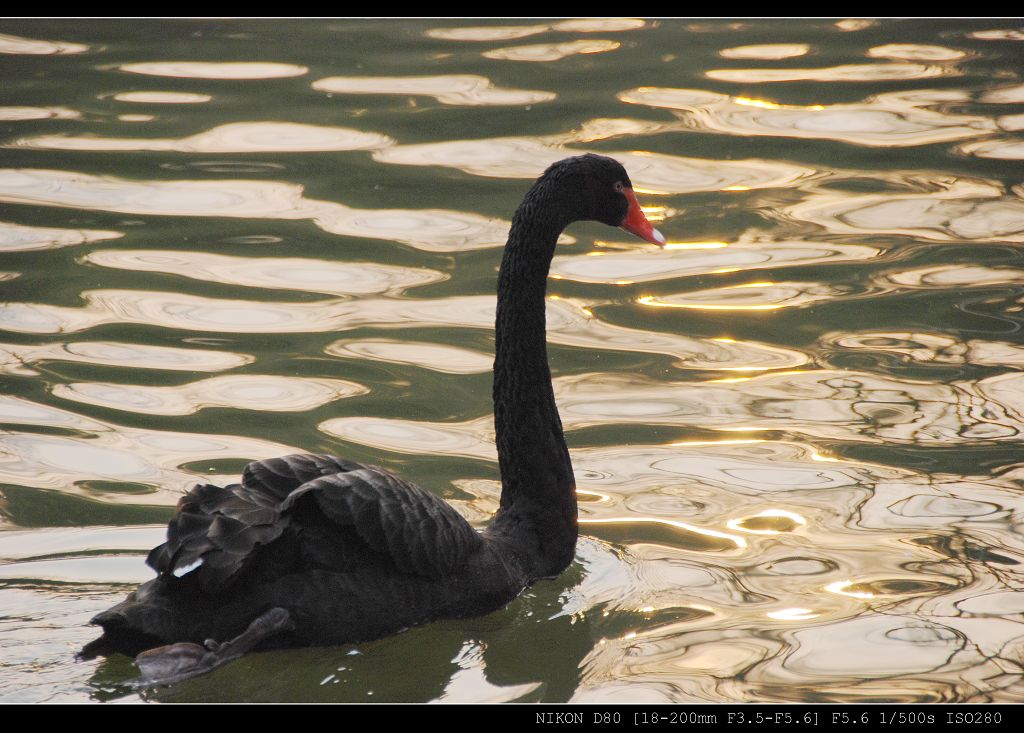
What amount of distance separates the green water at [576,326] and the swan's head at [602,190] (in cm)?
106

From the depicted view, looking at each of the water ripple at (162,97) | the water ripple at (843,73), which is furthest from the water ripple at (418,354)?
the water ripple at (843,73)

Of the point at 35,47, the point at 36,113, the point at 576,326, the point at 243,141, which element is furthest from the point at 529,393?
the point at 35,47

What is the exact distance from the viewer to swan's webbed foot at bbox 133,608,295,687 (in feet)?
13.3

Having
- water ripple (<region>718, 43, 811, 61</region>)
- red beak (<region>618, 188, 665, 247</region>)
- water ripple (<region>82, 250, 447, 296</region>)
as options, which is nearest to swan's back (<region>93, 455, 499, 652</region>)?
red beak (<region>618, 188, 665, 247</region>)

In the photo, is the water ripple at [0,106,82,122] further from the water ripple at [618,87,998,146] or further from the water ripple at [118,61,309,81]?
the water ripple at [618,87,998,146]

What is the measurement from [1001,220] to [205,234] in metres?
4.90

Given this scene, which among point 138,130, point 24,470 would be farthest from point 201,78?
point 24,470

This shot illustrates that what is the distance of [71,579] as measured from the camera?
16.1 feet

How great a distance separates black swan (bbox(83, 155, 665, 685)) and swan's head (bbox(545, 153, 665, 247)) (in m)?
1.04

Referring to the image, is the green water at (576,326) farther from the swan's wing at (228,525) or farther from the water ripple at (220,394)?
the swan's wing at (228,525)

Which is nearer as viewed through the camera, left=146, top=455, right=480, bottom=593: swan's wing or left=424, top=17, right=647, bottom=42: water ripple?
left=146, top=455, right=480, bottom=593: swan's wing

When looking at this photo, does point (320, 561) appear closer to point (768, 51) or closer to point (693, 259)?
point (693, 259)

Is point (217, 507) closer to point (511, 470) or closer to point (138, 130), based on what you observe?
point (511, 470)

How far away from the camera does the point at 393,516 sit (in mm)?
4426
